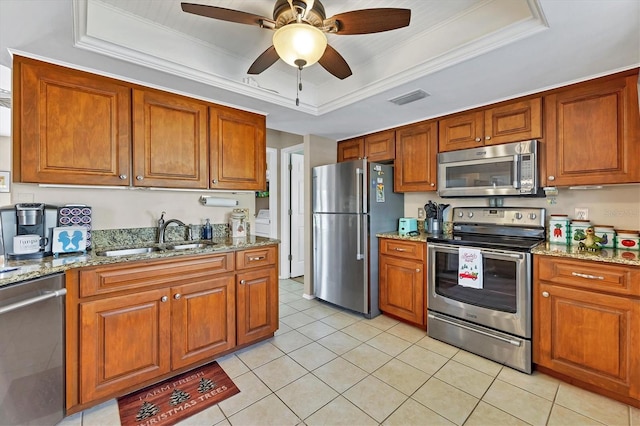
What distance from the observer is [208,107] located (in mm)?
2482

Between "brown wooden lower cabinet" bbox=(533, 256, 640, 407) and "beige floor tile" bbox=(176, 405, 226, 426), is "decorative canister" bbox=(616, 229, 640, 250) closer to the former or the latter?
"brown wooden lower cabinet" bbox=(533, 256, 640, 407)

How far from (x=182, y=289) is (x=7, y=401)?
2.98 feet

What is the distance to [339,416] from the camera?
5.49ft

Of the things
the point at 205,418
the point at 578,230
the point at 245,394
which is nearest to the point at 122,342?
the point at 205,418

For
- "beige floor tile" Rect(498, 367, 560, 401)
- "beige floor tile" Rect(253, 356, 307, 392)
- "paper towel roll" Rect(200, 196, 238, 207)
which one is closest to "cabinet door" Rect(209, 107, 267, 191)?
"paper towel roll" Rect(200, 196, 238, 207)

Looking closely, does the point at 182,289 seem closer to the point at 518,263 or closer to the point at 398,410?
the point at 398,410

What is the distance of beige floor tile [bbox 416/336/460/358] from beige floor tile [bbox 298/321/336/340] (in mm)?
836

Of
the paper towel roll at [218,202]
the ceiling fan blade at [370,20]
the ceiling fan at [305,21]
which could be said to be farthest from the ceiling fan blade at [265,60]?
the paper towel roll at [218,202]

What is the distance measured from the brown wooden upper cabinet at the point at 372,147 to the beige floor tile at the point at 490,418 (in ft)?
7.94

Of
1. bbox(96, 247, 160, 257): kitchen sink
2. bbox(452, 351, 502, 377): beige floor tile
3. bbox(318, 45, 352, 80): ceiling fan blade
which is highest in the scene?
bbox(318, 45, 352, 80): ceiling fan blade

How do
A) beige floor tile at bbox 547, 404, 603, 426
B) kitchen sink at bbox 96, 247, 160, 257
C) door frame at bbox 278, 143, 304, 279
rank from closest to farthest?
beige floor tile at bbox 547, 404, 603, 426 → kitchen sink at bbox 96, 247, 160, 257 → door frame at bbox 278, 143, 304, 279

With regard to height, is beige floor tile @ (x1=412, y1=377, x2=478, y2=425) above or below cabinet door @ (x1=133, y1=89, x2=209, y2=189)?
below

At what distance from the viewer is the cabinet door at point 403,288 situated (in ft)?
9.14

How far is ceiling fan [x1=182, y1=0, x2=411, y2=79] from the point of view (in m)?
1.34
